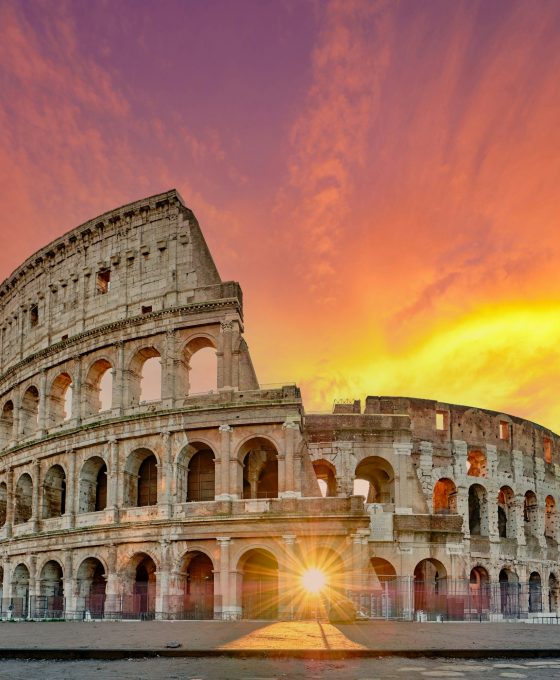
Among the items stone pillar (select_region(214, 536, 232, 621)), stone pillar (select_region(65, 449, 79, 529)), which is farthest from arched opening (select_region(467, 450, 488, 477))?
stone pillar (select_region(65, 449, 79, 529))

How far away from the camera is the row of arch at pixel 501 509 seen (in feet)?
116

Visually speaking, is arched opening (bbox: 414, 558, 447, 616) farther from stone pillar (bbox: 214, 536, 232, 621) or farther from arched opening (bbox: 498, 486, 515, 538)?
stone pillar (bbox: 214, 536, 232, 621)

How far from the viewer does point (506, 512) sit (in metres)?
37.4

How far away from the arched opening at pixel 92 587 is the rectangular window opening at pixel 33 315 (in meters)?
12.0

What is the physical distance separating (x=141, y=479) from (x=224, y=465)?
4.51 meters

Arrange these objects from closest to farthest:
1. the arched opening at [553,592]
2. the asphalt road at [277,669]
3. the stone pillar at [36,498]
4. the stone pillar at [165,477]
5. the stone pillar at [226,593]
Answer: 1. the asphalt road at [277,669]
2. the stone pillar at [226,593]
3. the stone pillar at [165,477]
4. the stone pillar at [36,498]
5. the arched opening at [553,592]

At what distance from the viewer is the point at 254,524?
2447 centimetres

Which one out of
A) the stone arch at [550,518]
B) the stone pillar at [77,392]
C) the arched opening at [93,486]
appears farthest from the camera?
the stone arch at [550,518]

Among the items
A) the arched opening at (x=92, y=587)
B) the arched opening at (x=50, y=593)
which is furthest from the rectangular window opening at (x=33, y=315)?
→ the arched opening at (x=92, y=587)

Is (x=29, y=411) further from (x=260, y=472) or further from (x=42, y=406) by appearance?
(x=260, y=472)

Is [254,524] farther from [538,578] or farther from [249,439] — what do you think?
[538,578]

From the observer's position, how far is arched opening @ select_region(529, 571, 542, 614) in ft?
118

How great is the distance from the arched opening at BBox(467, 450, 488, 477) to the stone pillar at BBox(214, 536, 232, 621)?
15431mm

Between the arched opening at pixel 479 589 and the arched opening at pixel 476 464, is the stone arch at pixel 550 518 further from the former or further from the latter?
the arched opening at pixel 479 589
